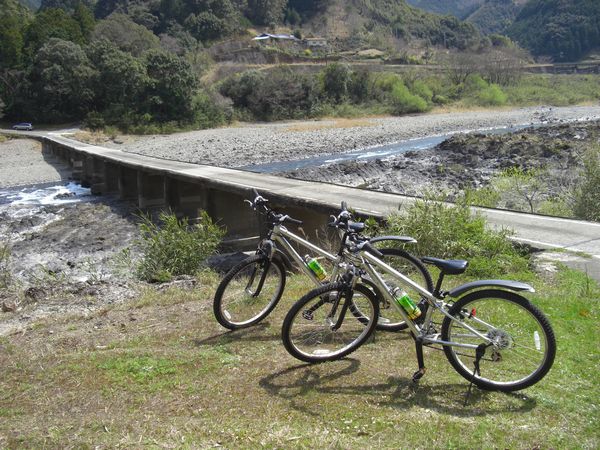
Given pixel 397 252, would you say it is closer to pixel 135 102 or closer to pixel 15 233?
pixel 15 233

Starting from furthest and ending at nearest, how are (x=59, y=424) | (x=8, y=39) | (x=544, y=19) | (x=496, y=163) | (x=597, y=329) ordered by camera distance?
1. (x=544, y=19)
2. (x=8, y=39)
3. (x=496, y=163)
4. (x=597, y=329)
5. (x=59, y=424)

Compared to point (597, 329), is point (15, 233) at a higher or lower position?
lower

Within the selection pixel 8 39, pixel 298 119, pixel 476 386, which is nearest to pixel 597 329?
pixel 476 386

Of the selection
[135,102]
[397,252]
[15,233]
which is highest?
[135,102]

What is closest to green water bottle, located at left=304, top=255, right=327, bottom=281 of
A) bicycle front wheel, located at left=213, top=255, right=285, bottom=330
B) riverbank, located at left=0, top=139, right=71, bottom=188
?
bicycle front wheel, located at left=213, top=255, right=285, bottom=330

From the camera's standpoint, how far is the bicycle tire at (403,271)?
5820mm

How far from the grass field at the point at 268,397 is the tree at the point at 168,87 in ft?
178

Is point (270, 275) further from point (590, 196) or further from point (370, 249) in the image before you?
point (590, 196)

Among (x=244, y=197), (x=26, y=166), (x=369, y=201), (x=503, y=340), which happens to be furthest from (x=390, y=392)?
(x=26, y=166)

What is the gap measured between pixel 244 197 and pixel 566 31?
7333 inches

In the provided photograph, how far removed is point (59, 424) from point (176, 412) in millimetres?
893

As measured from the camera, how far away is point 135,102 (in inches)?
2260

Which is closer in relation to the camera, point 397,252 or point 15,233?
point 397,252

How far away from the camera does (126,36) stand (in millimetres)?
73875
